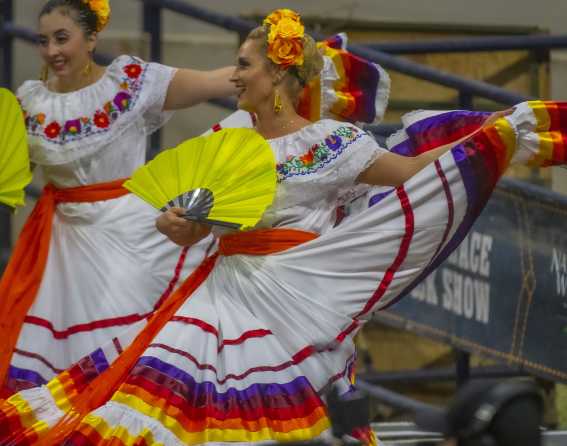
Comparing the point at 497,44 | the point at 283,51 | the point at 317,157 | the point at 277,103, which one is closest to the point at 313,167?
the point at 317,157

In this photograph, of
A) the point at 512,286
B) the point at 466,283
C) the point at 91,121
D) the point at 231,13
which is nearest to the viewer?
the point at 91,121

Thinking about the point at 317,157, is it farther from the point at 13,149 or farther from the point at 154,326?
the point at 13,149

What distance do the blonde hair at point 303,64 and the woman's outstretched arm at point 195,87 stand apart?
773 millimetres

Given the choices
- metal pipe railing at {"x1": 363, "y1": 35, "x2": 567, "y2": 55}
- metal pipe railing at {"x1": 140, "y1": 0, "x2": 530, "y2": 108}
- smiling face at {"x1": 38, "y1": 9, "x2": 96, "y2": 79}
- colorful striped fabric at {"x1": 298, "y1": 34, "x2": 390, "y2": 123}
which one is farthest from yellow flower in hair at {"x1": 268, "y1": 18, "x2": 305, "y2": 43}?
metal pipe railing at {"x1": 363, "y1": 35, "x2": 567, "y2": 55}

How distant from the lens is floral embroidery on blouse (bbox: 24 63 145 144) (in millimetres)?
5285

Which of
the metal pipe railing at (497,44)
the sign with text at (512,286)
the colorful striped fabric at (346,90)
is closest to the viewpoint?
the colorful striped fabric at (346,90)

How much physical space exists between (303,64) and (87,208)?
1157mm

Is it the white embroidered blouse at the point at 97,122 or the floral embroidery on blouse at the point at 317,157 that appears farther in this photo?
the white embroidered blouse at the point at 97,122

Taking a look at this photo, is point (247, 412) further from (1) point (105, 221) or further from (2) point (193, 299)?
(1) point (105, 221)

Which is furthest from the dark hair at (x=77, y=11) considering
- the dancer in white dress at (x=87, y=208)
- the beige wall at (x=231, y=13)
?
the beige wall at (x=231, y=13)

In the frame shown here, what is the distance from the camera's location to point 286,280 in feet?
14.1

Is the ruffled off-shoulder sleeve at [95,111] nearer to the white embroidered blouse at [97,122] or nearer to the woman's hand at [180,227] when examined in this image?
the white embroidered blouse at [97,122]

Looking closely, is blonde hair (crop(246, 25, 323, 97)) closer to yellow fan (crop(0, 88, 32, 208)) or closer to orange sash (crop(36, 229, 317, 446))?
Answer: orange sash (crop(36, 229, 317, 446))

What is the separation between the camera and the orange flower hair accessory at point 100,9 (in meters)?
5.35
